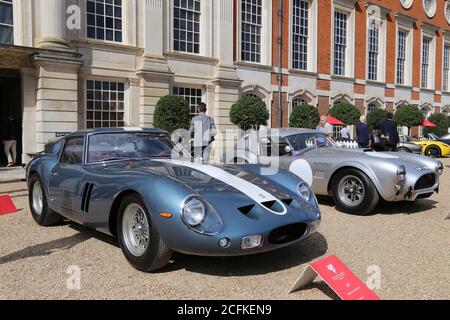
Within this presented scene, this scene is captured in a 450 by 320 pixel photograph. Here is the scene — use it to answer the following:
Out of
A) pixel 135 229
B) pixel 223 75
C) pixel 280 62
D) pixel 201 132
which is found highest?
pixel 280 62

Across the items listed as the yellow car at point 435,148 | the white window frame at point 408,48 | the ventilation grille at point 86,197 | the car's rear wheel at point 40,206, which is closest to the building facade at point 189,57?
the white window frame at point 408,48

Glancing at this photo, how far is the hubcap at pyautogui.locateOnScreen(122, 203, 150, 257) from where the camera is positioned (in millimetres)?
3705

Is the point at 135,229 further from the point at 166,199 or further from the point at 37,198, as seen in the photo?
the point at 37,198

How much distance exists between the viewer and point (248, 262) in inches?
157

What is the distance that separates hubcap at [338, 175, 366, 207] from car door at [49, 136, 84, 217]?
3.97 meters

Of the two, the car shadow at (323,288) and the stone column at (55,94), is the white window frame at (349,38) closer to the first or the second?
the stone column at (55,94)

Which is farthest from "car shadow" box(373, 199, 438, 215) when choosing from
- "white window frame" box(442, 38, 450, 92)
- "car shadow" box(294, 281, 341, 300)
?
"white window frame" box(442, 38, 450, 92)

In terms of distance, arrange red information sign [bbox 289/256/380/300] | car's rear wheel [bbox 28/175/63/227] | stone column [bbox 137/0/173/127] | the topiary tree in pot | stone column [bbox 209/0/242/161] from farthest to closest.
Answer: the topiary tree in pot < stone column [bbox 209/0/242/161] < stone column [bbox 137/0/173/127] < car's rear wheel [bbox 28/175/63/227] < red information sign [bbox 289/256/380/300]

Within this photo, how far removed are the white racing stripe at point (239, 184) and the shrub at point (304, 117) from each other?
50.1 ft

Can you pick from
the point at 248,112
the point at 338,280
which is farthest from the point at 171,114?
the point at 338,280

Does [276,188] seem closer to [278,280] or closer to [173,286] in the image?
[278,280]

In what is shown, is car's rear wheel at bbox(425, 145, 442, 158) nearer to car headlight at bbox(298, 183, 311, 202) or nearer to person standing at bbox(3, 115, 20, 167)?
car headlight at bbox(298, 183, 311, 202)

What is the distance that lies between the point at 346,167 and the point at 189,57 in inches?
453
